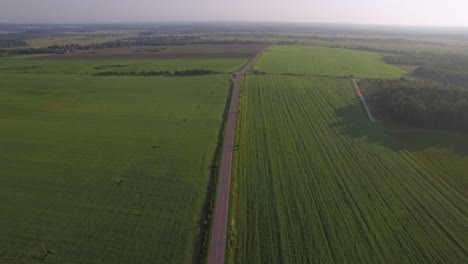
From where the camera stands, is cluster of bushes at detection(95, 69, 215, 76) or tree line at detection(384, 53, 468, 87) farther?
cluster of bushes at detection(95, 69, 215, 76)

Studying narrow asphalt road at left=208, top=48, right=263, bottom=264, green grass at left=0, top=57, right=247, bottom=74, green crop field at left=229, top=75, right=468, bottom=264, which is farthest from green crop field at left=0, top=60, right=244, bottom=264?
green grass at left=0, top=57, right=247, bottom=74

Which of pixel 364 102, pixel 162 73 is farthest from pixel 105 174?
pixel 162 73

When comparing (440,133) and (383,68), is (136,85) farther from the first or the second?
(383,68)

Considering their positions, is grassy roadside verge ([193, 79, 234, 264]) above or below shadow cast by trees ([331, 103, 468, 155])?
below

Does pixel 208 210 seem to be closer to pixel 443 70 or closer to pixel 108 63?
pixel 443 70

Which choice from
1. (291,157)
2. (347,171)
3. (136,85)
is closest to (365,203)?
(347,171)

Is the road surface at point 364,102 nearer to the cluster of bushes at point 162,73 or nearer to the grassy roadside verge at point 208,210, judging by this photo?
the grassy roadside verge at point 208,210

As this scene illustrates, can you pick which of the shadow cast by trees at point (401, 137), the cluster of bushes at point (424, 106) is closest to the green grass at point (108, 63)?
the cluster of bushes at point (424, 106)

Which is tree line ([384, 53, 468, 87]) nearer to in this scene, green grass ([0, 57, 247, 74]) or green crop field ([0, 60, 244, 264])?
green grass ([0, 57, 247, 74])
